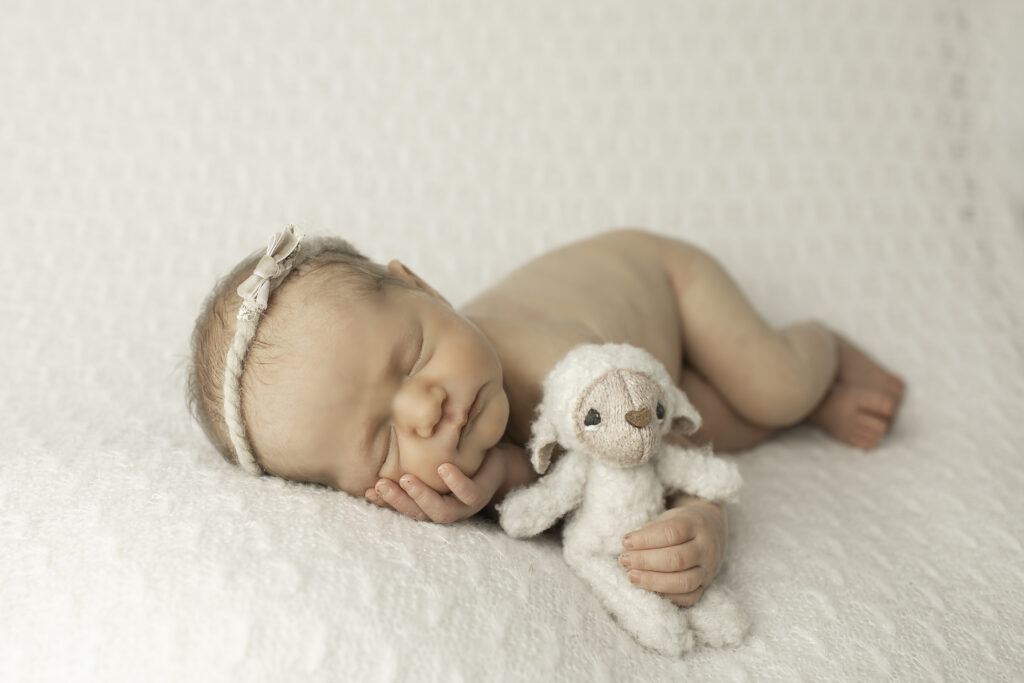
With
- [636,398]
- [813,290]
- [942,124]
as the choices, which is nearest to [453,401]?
[636,398]

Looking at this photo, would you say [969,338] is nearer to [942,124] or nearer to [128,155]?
[942,124]

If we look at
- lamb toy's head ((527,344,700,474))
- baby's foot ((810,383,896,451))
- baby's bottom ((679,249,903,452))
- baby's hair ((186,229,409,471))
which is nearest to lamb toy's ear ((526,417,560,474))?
lamb toy's head ((527,344,700,474))

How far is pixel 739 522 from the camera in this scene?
116cm

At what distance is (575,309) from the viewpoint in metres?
1.29

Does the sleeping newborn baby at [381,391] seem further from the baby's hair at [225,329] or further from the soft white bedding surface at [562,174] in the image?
the soft white bedding surface at [562,174]

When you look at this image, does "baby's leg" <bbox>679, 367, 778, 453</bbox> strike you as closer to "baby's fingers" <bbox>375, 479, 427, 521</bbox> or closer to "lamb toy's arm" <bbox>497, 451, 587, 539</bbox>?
"lamb toy's arm" <bbox>497, 451, 587, 539</bbox>

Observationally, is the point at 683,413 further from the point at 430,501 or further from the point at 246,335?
the point at 246,335

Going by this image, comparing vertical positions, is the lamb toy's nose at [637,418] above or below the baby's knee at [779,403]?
above

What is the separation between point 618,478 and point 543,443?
0.30ft

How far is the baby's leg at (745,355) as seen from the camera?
1.42 meters

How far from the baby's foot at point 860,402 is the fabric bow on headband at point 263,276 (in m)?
0.93

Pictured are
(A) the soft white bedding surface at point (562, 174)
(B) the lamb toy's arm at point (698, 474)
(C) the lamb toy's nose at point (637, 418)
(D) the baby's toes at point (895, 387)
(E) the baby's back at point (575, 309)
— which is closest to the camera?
(C) the lamb toy's nose at point (637, 418)

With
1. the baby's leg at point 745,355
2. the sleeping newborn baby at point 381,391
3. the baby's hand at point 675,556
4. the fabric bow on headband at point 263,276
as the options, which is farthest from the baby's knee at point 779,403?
the fabric bow on headband at point 263,276

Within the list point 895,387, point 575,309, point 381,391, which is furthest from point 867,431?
point 381,391
